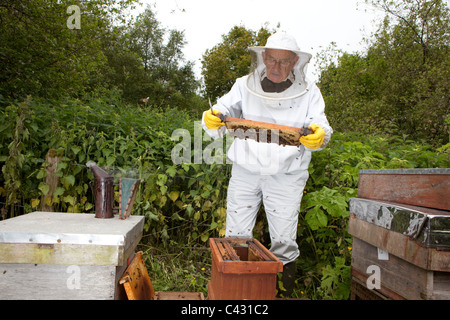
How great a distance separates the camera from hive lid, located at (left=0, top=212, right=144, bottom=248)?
1.44m

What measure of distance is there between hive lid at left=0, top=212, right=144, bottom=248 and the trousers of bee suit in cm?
85

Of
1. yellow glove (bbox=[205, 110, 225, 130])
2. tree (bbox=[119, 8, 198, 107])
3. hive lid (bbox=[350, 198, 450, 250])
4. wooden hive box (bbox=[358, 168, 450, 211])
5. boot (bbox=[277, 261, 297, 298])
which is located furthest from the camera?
tree (bbox=[119, 8, 198, 107])

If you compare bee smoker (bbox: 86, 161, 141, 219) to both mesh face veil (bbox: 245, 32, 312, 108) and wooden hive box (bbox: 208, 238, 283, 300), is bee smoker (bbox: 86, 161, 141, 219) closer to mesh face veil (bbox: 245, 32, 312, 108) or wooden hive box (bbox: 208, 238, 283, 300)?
wooden hive box (bbox: 208, 238, 283, 300)

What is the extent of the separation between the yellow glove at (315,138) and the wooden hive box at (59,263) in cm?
130

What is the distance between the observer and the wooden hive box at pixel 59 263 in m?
1.44

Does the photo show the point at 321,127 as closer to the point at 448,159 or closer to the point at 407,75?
the point at 448,159

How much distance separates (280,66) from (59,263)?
73.2 inches

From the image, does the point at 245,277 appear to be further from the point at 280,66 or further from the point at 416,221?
the point at 280,66

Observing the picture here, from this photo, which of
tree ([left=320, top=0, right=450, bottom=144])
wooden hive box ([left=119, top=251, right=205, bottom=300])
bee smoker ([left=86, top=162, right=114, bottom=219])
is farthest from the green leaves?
tree ([left=320, top=0, right=450, bottom=144])

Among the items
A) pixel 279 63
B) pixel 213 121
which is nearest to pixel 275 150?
pixel 213 121

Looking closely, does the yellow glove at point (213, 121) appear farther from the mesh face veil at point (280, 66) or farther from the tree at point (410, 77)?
the tree at point (410, 77)

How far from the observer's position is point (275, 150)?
2.38m

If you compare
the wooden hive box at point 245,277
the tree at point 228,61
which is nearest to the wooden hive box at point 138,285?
the wooden hive box at point 245,277

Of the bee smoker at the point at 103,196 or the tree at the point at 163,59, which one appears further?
the tree at the point at 163,59
